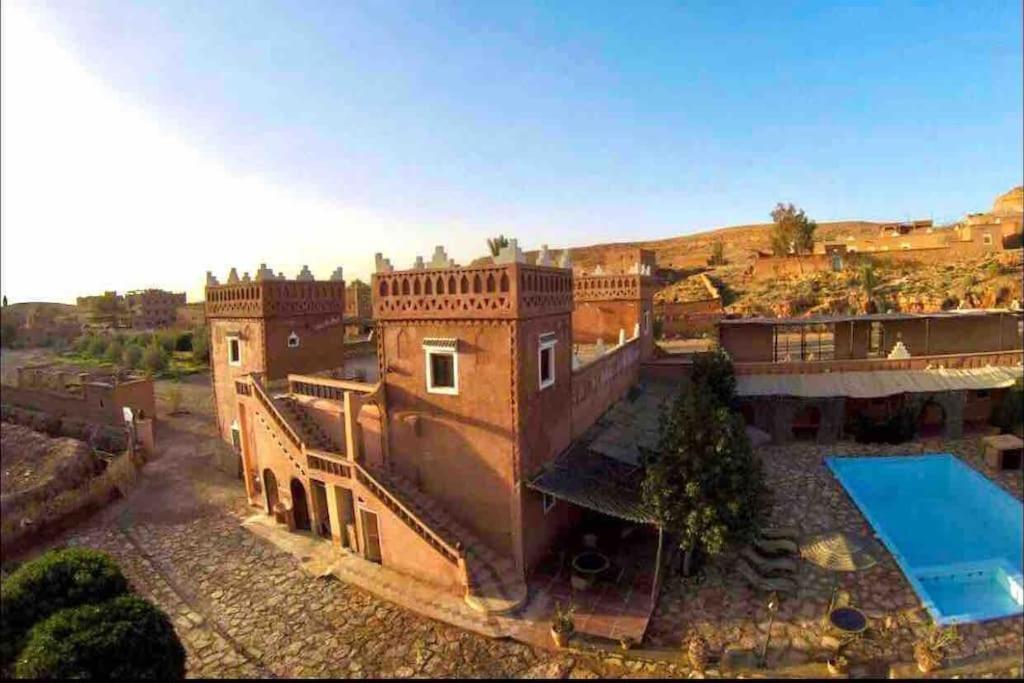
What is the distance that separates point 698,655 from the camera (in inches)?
373

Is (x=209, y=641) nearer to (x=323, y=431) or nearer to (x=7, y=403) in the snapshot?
(x=323, y=431)

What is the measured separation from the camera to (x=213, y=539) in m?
15.3

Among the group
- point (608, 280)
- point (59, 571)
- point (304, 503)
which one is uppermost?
point (608, 280)

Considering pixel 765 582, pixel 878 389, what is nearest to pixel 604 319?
pixel 878 389

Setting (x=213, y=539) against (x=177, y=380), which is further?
(x=177, y=380)

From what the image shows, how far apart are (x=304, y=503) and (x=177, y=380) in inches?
1231

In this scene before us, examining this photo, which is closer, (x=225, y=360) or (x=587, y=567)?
(x=587, y=567)

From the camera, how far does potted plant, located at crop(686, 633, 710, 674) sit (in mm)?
9477

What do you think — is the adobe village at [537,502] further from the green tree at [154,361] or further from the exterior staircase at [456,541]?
the green tree at [154,361]

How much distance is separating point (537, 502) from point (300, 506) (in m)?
7.14

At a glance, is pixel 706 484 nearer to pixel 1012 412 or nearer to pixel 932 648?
pixel 932 648

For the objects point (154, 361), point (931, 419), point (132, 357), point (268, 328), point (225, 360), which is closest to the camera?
→ point (268, 328)

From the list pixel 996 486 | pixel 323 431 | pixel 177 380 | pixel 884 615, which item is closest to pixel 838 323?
pixel 996 486

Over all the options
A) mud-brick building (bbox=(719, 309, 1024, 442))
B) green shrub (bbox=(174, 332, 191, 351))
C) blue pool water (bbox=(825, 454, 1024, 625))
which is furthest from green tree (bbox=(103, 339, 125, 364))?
blue pool water (bbox=(825, 454, 1024, 625))
